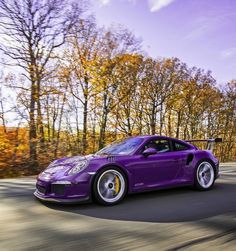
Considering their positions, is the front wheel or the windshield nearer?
the windshield

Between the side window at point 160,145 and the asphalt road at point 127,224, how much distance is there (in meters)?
0.93

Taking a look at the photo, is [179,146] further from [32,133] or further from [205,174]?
[32,133]

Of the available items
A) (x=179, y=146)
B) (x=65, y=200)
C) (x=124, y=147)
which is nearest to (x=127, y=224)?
(x=65, y=200)

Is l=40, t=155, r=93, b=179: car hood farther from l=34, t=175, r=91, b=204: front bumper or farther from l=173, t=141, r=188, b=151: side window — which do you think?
l=173, t=141, r=188, b=151: side window

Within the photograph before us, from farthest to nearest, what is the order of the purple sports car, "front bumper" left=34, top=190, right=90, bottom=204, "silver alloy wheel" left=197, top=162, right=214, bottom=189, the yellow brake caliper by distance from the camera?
"silver alloy wheel" left=197, top=162, right=214, bottom=189 → the yellow brake caliper → the purple sports car → "front bumper" left=34, top=190, right=90, bottom=204

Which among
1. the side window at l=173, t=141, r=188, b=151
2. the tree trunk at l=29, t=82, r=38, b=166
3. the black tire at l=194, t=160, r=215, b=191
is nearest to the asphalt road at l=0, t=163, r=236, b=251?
the black tire at l=194, t=160, r=215, b=191

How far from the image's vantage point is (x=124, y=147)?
6.59 metres

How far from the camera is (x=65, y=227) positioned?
4.29m

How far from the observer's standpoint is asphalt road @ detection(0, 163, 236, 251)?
363 cm

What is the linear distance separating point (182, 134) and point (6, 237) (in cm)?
4174

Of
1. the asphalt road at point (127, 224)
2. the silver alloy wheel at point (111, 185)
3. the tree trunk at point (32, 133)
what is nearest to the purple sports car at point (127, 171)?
the silver alloy wheel at point (111, 185)

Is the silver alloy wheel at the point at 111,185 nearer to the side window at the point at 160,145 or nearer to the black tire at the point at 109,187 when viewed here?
the black tire at the point at 109,187

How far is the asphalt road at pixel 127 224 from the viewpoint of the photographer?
3629 millimetres

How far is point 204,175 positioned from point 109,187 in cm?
256
